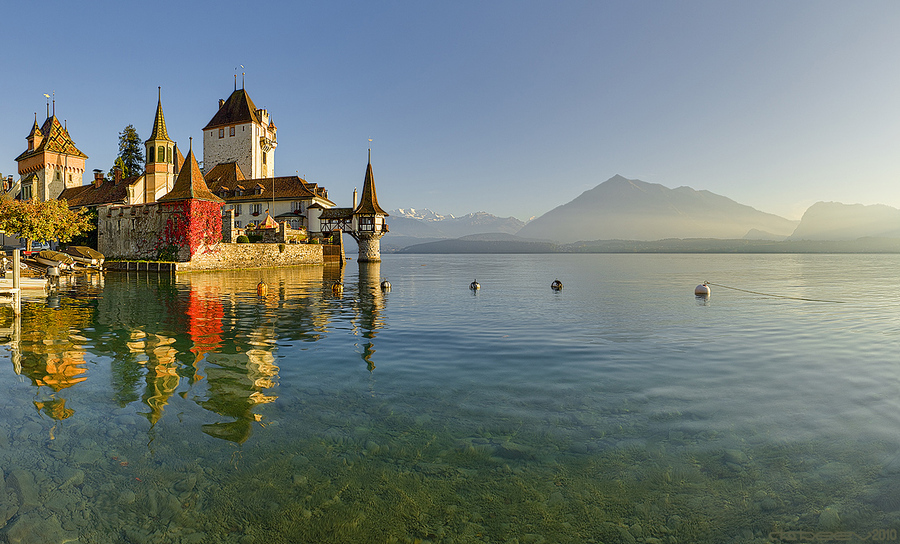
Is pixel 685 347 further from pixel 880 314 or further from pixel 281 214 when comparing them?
pixel 281 214

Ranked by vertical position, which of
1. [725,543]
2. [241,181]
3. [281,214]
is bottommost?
[725,543]

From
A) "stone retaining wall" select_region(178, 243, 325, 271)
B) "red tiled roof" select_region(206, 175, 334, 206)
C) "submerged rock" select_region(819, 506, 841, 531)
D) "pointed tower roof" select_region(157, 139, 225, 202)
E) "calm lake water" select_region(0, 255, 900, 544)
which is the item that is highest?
"red tiled roof" select_region(206, 175, 334, 206)

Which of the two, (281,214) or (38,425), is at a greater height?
(281,214)

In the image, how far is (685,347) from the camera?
1362 centimetres

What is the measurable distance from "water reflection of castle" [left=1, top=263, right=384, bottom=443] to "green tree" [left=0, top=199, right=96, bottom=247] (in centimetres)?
2160

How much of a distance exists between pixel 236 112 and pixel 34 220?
52824 mm

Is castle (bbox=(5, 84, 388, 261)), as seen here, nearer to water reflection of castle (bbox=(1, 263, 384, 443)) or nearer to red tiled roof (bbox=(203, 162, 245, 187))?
red tiled roof (bbox=(203, 162, 245, 187))

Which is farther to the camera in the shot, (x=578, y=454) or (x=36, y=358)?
(x=36, y=358)

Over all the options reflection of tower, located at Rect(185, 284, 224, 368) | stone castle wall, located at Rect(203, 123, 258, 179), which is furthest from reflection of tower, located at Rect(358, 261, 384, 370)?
stone castle wall, located at Rect(203, 123, 258, 179)

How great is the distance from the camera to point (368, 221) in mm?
75812

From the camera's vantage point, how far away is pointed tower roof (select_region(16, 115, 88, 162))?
74.6 m

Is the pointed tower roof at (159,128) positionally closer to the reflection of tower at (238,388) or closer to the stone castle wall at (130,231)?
the stone castle wall at (130,231)

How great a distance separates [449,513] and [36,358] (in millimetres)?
10798

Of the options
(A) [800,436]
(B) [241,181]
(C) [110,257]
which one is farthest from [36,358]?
(B) [241,181]
